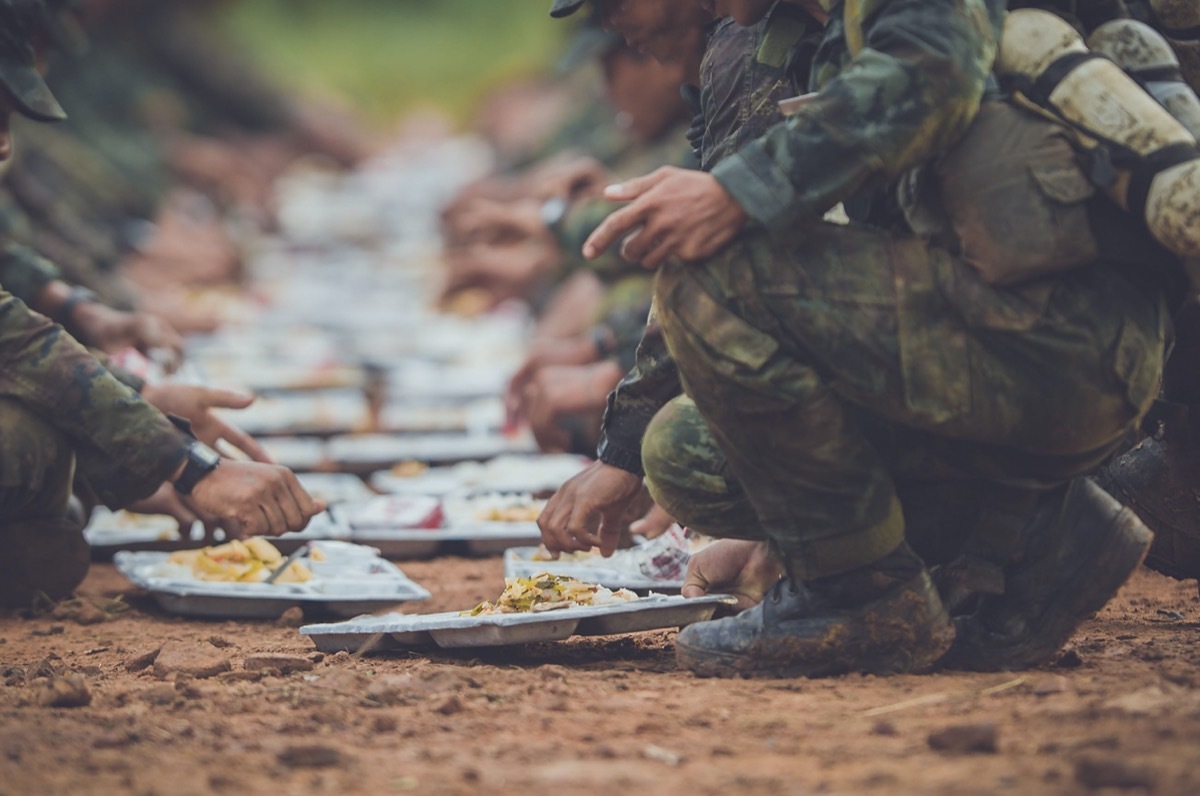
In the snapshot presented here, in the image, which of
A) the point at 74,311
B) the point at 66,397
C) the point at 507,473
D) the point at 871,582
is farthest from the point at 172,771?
the point at 74,311

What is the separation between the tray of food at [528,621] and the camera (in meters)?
2.82

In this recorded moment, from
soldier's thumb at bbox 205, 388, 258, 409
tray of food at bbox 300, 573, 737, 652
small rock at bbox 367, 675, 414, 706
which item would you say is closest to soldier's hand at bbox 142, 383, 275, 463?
soldier's thumb at bbox 205, 388, 258, 409

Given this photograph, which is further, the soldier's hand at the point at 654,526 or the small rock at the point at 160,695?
the soldier's hand at the point at 654,526

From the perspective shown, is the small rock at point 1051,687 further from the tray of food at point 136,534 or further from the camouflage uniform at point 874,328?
the tray of food at point 136,534

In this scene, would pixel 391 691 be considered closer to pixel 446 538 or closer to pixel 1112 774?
pixel 1112 774

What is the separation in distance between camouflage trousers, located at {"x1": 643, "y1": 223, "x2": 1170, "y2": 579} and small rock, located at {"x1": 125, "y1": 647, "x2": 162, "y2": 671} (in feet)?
4.39

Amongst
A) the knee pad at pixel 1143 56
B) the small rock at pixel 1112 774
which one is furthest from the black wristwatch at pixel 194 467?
the small rock at pixel 1112 774

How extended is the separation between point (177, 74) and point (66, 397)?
700 inches

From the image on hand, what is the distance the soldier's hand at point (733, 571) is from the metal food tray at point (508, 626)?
0.34 metres

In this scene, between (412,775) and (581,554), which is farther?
(581,554)

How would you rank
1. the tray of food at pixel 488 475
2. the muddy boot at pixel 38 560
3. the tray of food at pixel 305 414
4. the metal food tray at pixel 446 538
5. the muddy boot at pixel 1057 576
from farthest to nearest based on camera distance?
the tray of food at pixel 305 414 < the tray of food at pixel 488 475 < the metal food tray at pixel 446 538 < the muddy boot at pixel 38 560 < the muddy boot at pixel 1057 576

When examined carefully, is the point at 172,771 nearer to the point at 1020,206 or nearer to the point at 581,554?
the point at 1020,206

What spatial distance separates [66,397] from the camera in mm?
3689

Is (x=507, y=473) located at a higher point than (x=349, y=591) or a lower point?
higher
